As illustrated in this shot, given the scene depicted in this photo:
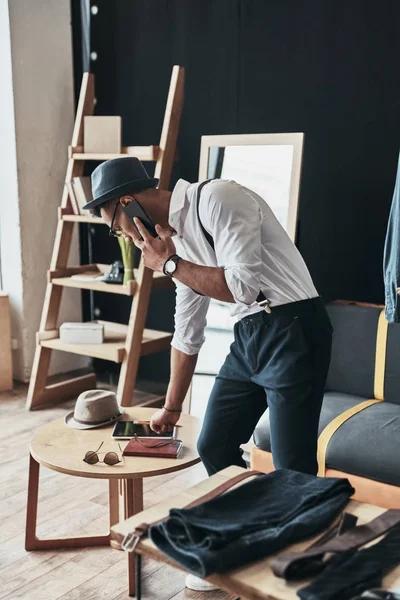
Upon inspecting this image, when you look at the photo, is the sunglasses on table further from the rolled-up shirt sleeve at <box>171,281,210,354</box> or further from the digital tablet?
the rolled-up shirt sleeve at <box>171,281,210,354</box>

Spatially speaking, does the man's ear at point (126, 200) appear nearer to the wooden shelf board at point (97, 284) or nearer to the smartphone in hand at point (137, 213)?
the smartphone in hand at point (137, 213)

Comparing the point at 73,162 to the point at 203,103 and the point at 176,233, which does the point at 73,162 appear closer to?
the point at 203,103

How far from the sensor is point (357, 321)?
2.85m

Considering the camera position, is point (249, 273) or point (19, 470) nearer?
point (249, 273)

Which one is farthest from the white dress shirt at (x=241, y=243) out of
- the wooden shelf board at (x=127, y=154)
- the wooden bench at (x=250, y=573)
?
the wooden shelf board at (x=127, y=154)

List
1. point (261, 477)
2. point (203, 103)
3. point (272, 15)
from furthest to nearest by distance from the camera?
point (203, 103)
point (272, 15)
point (261, 477)

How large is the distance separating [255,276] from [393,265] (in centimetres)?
95

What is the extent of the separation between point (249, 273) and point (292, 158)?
59.5 inches

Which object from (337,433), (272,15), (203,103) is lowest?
(337,433)

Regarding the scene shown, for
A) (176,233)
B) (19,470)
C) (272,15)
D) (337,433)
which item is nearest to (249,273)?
(176,233)

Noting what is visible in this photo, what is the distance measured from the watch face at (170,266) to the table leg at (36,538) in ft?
3.07

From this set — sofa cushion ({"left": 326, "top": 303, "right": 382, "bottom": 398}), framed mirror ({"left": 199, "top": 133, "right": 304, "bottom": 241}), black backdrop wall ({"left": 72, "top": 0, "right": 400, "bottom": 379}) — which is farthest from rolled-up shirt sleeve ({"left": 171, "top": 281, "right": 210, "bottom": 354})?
black backdrop wall ({"left": 72, "top": 0, "right": 400, "bottom": 379})

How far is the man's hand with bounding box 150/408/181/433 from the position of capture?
6.97 ft

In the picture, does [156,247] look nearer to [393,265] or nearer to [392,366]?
[393,265]
